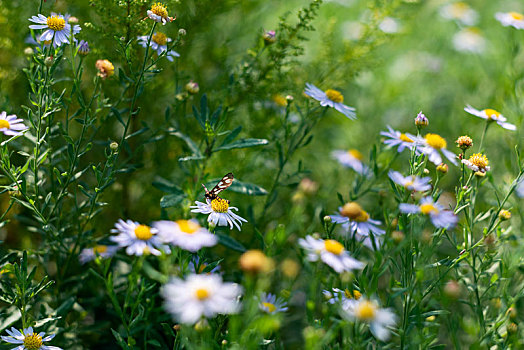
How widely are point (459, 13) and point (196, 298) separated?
385cm

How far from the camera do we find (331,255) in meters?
1.13

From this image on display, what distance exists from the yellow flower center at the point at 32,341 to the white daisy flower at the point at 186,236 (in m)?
0.45

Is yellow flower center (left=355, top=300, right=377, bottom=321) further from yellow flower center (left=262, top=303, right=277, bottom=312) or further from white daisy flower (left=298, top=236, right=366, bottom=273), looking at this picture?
yellow flower center (left=262, top=303, right=277, bottom=312)

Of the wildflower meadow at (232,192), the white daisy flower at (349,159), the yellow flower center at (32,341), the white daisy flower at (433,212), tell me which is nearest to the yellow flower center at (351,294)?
the wildflower meadow at (232,192)

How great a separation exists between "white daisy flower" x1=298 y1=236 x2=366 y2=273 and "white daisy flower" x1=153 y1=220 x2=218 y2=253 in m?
0.23

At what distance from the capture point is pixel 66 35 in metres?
1.35

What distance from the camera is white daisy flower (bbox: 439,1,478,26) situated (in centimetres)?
389

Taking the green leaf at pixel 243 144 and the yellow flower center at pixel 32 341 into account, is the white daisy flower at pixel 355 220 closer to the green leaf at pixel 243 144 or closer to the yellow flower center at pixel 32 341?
the green leaf at pixel 243 144

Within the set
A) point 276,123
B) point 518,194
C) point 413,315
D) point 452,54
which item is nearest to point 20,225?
point 276,123

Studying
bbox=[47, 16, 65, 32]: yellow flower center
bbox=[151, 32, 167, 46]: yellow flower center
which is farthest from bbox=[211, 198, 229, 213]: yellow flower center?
bbox=[47, 16, 65, 32]: yellow flower center

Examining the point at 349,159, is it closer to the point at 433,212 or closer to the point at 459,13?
the point at 433,212

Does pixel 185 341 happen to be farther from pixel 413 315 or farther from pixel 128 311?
pixel 128 311

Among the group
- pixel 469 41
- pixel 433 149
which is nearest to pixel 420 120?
pixel 433 149

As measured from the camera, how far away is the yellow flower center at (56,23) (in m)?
1.33
